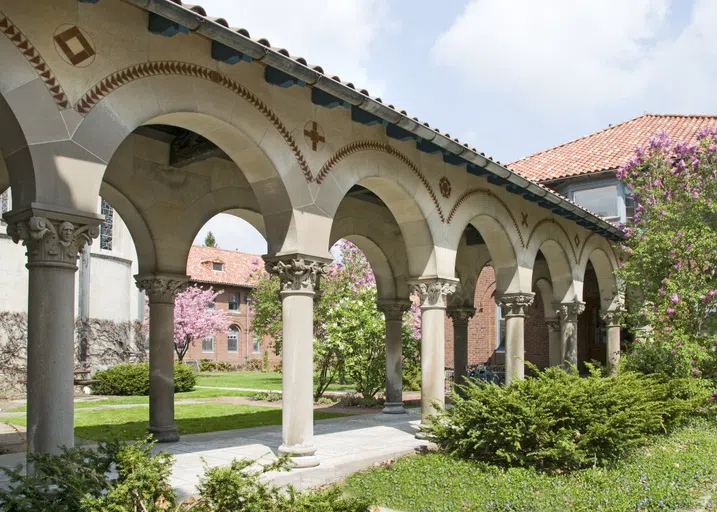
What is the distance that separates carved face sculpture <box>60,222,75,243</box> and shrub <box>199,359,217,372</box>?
38.7 m

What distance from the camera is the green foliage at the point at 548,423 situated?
26.9 feet

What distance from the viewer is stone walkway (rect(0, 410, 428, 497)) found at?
745 centimetres

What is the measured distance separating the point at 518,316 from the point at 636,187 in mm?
3972

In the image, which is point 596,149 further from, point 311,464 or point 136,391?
point 311,464

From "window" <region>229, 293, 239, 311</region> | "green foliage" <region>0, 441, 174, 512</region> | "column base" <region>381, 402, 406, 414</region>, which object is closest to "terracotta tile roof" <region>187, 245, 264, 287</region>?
"window" <region>229, 293, 239, 311</region>

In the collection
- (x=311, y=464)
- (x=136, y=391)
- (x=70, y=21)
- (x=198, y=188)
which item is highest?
(x=70, y=21)

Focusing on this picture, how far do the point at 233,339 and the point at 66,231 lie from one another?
1740 inches

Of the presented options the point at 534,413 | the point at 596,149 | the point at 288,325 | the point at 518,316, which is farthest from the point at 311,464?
the point at 596,149

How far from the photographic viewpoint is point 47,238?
5.43 m

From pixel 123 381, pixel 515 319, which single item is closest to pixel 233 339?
pixel 123 381

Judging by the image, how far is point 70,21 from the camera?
5758mm

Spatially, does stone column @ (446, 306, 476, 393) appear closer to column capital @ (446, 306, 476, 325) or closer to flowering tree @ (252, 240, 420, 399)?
column capital @ (446, 306, 476, 325)

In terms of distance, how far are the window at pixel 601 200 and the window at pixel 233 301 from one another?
104ft

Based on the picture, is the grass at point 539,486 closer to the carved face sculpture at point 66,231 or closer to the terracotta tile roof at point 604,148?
the carved face sculpture at point 66,231
